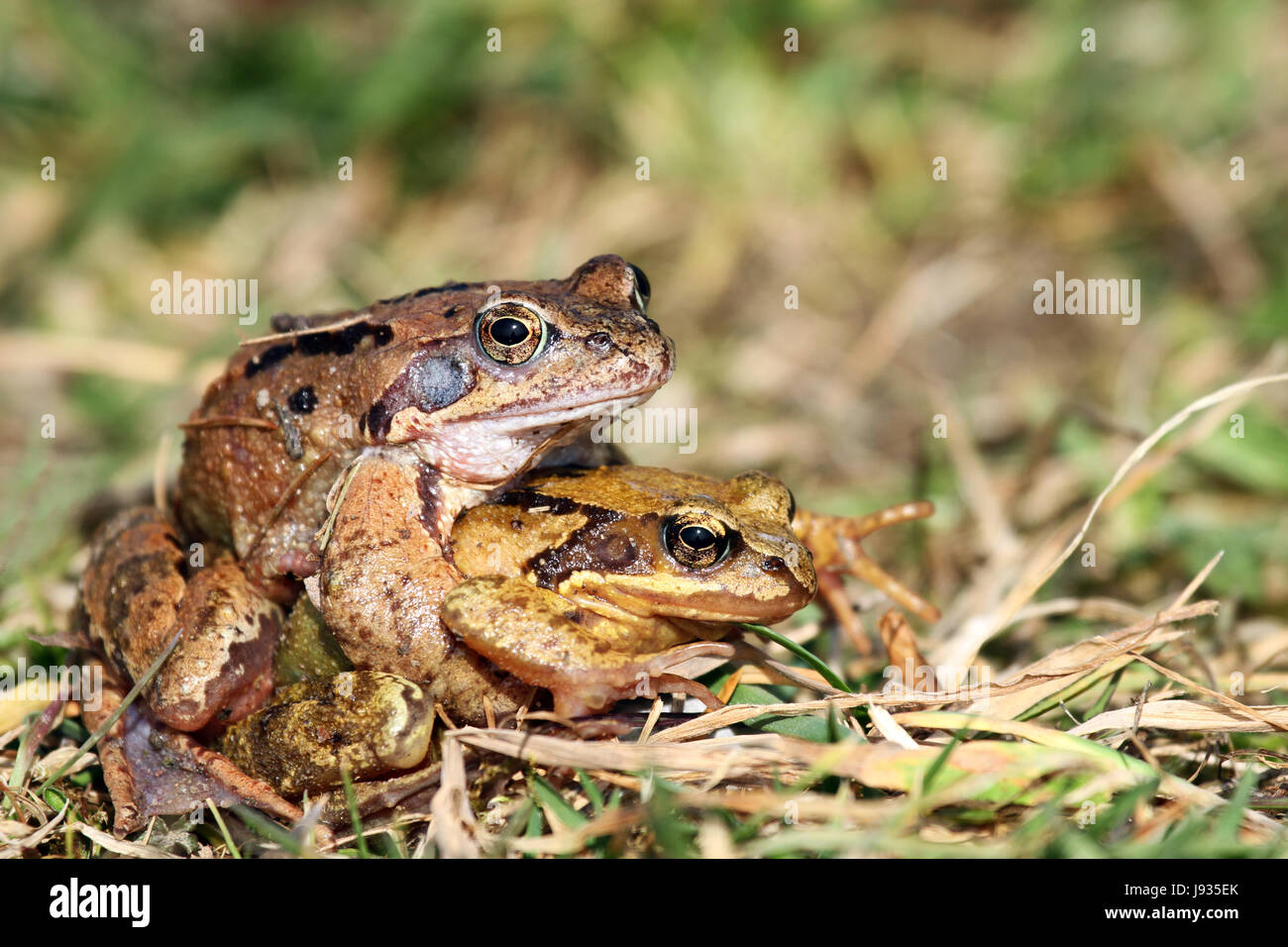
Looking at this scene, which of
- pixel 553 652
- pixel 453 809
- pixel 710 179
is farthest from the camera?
pixel 710 179

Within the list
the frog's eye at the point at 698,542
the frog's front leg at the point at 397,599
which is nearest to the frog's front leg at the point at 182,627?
the frog's front leg at the point at 397,599

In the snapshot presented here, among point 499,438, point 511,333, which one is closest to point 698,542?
point 499,438

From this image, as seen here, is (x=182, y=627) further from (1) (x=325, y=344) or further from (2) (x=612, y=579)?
(2) (x=612, y=579)

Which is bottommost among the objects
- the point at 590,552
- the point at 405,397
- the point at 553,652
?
the point at 553,652

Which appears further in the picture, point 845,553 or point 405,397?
point 845,553

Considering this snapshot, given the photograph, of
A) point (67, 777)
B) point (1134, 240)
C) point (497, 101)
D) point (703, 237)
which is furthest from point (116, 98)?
point (1134, 240)

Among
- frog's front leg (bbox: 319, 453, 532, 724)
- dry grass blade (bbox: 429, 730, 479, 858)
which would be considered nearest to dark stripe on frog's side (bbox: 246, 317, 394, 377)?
frog's front leg (bbox: 319, 453, 532, 724)
